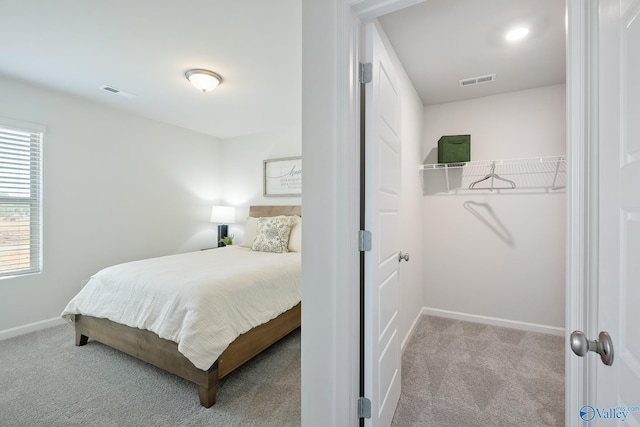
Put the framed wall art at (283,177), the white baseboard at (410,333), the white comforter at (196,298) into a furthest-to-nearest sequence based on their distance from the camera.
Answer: the framed wall art at (283,177) < the white baseboard at (410,333) < the white comforter at (196,298)

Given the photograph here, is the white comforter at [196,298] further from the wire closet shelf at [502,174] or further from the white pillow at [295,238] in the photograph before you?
the wire closet shelf at [502,174]

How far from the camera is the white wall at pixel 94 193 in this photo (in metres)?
2.87

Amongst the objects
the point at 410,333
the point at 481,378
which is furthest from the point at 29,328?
the point at 481,378

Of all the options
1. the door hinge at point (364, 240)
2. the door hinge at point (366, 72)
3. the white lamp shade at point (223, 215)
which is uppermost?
the door hinge at point (366, 72)

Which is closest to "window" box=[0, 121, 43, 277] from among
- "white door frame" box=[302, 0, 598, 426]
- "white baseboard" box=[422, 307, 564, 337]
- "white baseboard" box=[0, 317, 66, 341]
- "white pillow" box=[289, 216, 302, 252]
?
"white baseboard" box=[0, 317, 66, 341]

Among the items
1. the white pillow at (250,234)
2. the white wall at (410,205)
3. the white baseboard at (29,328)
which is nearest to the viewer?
the white wall at (410,205)

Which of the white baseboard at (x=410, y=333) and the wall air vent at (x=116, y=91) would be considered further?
the wall air vent at (x=116, y=91)

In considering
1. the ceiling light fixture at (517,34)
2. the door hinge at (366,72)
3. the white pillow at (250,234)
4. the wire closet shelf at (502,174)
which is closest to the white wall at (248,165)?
the white pillow at (250,234)

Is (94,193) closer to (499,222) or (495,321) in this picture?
(499,222)

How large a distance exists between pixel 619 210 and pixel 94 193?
424cm

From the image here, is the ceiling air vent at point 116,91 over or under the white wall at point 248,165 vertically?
over

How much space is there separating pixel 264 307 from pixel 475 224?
93.6 inches

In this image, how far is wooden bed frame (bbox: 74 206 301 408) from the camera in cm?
179

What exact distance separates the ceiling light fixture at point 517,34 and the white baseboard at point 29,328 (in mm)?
4868
